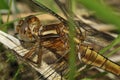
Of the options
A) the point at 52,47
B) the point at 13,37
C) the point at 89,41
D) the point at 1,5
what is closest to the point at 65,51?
the point at 52,47

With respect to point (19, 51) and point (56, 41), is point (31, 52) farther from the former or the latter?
point (56, 41)

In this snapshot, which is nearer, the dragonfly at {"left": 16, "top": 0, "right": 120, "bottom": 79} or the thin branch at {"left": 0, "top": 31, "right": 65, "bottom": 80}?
the thin branch at {"left": 0, "top": 31, "right": 65, "bottom": 80}

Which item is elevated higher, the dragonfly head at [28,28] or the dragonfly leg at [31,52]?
the dragonfly head at [28,28]

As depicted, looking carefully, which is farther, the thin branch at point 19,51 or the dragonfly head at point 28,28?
the dragonfly head at point 28,28

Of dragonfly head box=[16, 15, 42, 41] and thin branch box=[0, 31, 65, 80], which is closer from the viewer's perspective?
thin branch box=[0, 31, 65, 80]

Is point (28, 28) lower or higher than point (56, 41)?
higher

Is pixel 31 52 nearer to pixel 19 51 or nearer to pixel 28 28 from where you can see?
pixel 19 51

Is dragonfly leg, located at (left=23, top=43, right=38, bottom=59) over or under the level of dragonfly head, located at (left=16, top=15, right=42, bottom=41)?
under

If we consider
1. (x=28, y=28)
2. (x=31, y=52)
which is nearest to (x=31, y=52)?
(x=31, y=52)

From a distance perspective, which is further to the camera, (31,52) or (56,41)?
(56,41)
